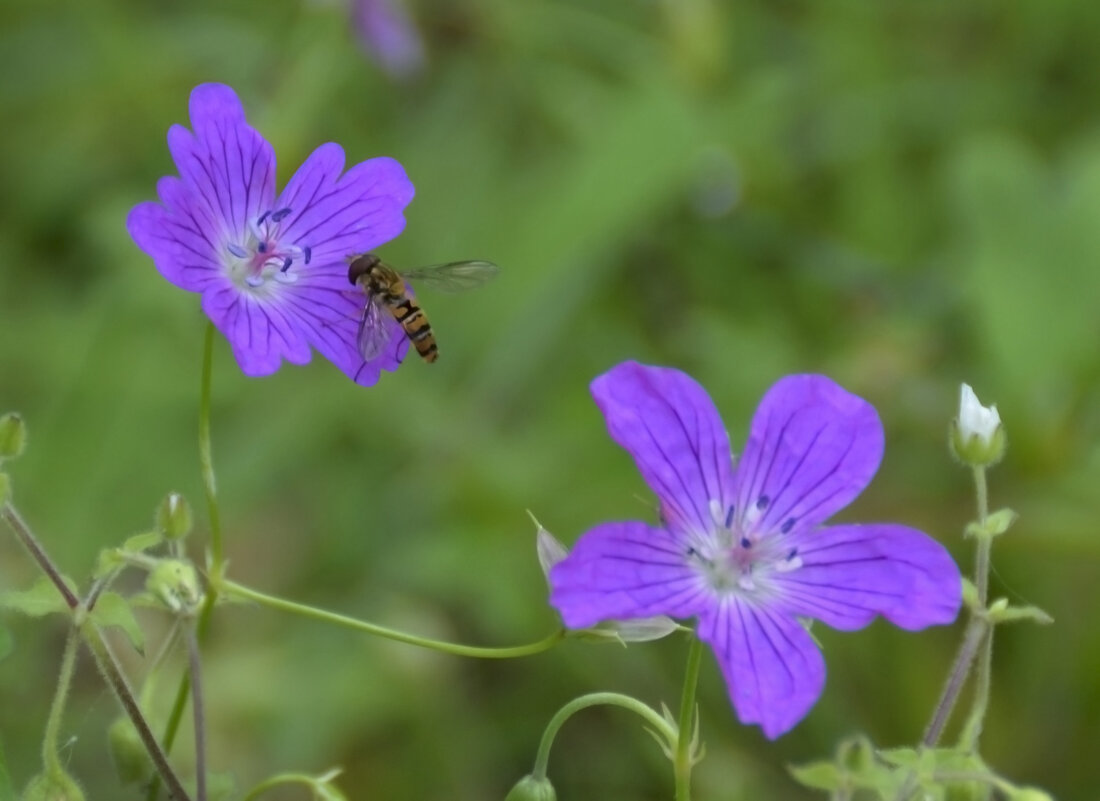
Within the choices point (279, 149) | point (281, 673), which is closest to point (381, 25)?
point (279, 149)

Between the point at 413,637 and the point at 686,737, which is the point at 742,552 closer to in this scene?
the point at 686,737

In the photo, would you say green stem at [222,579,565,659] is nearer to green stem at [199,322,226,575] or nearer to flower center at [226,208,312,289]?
green stem at [199,322,226,575]

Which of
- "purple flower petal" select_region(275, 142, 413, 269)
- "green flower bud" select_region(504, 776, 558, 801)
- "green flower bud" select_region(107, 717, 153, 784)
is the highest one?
"purple flower petal" select_region(275, 142, 413, 269)

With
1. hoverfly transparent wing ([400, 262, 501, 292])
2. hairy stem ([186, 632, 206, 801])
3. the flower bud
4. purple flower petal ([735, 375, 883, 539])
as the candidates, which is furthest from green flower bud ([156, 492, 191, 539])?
the flower bud

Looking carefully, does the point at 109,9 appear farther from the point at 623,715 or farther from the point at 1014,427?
the point at 1014,427

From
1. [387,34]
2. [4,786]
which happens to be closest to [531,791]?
[4,786]
